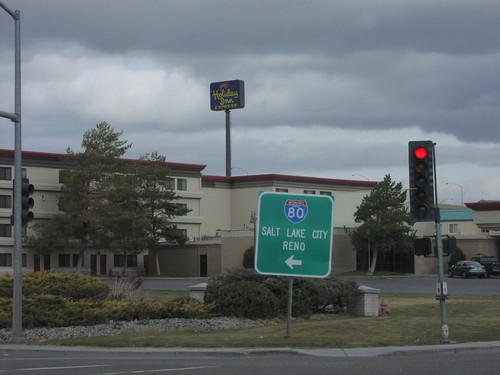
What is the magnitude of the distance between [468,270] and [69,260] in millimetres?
42300

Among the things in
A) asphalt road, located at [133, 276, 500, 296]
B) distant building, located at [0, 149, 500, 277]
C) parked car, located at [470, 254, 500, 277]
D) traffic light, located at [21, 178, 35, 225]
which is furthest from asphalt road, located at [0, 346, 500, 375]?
distant building, located at [0, 149, 500, 277]

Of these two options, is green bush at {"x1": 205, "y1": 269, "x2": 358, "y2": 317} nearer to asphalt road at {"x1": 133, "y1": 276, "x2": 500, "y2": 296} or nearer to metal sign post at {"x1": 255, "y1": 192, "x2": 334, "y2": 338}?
metal sign post at {"x1": 255, "y1": 192, "x2": 334, "y2": 338}

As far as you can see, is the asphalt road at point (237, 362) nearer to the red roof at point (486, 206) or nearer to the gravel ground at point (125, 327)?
the gravel ground at point (125, 327)

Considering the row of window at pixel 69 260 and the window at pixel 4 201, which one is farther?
the row of window at pixel 69 260

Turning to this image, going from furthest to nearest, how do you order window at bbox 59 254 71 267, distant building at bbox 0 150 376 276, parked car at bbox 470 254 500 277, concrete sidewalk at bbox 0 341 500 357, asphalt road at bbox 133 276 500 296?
window at bbox 59 254 71 267
distant building at bbox 0 150 376 276
parked car at bbox 470 254 500 277
asphalt road at bbox 133 276 500 296
concrete sidewalk at bbox 0 341 500 357

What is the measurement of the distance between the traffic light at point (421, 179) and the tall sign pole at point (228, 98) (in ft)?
297

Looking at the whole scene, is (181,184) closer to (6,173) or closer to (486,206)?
(6,173)

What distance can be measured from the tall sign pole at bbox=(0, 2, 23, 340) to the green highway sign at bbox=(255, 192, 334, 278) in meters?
6.43

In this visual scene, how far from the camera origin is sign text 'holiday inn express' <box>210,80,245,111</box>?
111 m

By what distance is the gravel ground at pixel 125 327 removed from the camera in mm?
20875

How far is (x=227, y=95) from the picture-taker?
112 metres

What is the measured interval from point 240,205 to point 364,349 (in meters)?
81.1

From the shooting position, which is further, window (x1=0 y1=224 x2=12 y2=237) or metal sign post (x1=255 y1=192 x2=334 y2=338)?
window (x1=0 y1=224 x2=12 y2=237)

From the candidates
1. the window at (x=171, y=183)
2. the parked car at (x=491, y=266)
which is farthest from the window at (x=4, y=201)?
the parked car at (x=491, y=266)
